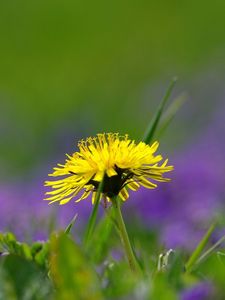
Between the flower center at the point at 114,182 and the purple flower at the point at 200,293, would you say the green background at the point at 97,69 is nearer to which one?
the flower center at the point at 114,182

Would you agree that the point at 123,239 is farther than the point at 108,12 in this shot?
No

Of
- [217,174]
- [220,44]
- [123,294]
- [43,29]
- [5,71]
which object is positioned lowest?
[123,294]

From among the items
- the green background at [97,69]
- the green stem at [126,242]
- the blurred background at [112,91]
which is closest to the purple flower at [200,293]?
the green stem at [126,242]

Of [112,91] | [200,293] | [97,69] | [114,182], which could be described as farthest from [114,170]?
[97,69]

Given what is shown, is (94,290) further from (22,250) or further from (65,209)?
(65,209)

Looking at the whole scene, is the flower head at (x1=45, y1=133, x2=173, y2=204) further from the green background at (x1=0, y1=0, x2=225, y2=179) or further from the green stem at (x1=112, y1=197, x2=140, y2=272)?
the green background at (x1=0, y1=0, x2=225, y2=179)

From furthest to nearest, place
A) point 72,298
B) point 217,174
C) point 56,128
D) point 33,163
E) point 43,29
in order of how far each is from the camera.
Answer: point 43,29 < point 56,128 < point 33,163 < point 217,174 < point 72,298

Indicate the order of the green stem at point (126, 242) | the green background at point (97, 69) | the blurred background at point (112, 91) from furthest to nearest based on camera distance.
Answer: the green background at point (97, 69) < the blurred background at point (112, 91) < the green stem at point (126, 242)

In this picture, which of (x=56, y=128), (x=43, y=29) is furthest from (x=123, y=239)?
(x=43, y=29)
